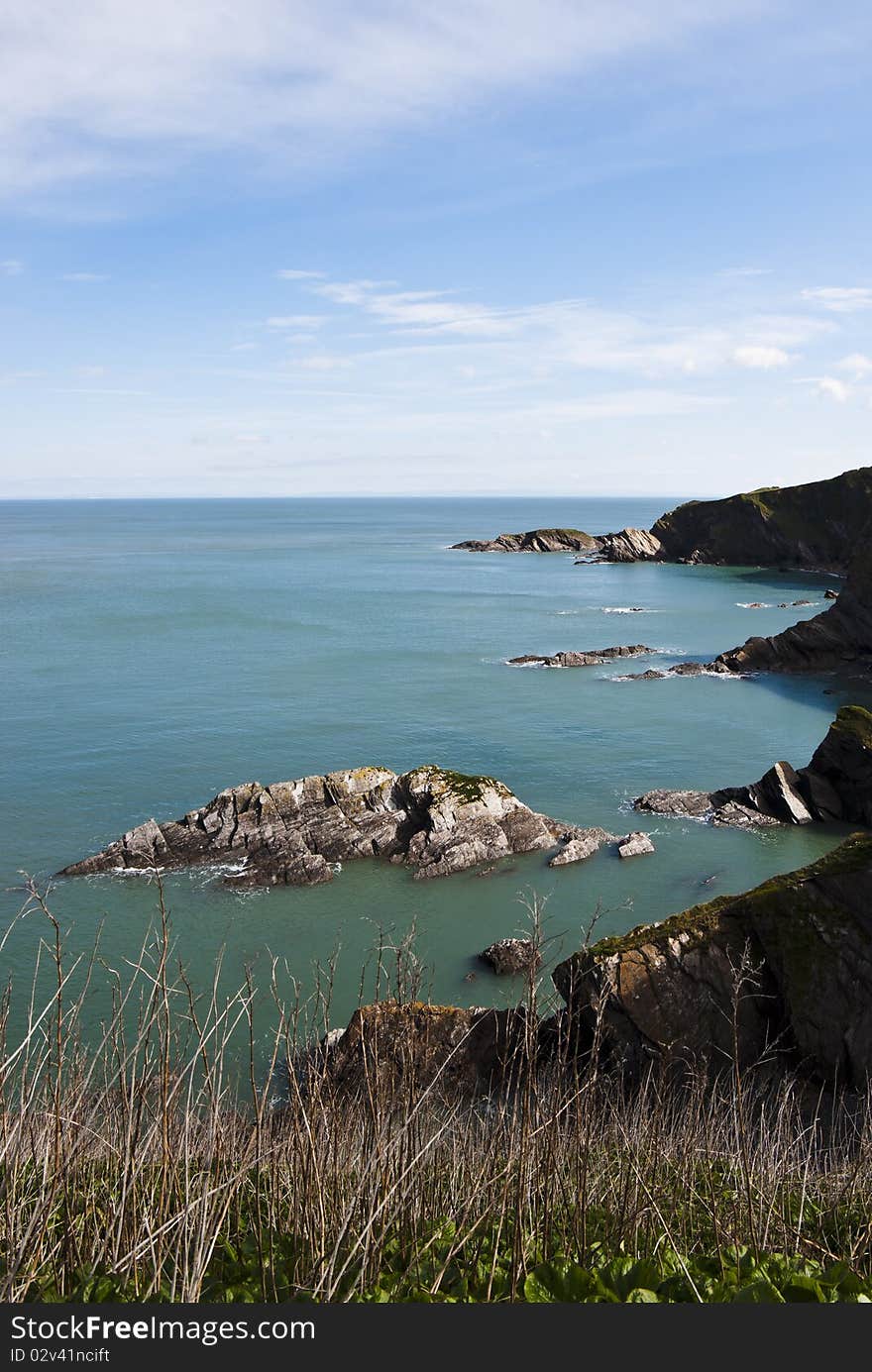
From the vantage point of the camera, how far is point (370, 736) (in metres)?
59.1

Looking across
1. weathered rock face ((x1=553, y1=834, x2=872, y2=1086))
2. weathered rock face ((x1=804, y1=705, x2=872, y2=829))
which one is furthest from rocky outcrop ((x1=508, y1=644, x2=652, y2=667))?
weathered rock face ((x1=553, y1=834, x2=872, y2=1086))

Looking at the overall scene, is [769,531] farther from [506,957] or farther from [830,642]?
[506,957]

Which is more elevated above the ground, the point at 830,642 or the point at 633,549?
the point at 633,549

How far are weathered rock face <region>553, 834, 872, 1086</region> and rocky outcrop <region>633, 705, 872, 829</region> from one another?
23.9 metres

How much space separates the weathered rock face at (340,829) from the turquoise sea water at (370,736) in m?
1.25

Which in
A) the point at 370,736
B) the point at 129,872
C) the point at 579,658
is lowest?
the point at 129,872

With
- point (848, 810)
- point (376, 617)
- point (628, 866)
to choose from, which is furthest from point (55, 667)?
point (848, 810)

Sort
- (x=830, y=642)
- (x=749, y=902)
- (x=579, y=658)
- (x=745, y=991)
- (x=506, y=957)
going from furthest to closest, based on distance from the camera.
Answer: (x=579, y=658) → (x=830, y=642) → (x=506, y=957) → (x=749, y=902) → (x=745, y=991)

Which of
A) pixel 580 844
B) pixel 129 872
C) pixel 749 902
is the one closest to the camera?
pixel 749 902

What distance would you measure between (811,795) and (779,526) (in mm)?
121685

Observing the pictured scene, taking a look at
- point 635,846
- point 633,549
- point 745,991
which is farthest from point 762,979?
point 633,549

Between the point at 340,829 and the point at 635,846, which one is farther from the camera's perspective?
the point at 340,829

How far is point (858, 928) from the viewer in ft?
70.0

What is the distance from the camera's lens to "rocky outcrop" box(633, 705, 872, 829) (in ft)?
150
